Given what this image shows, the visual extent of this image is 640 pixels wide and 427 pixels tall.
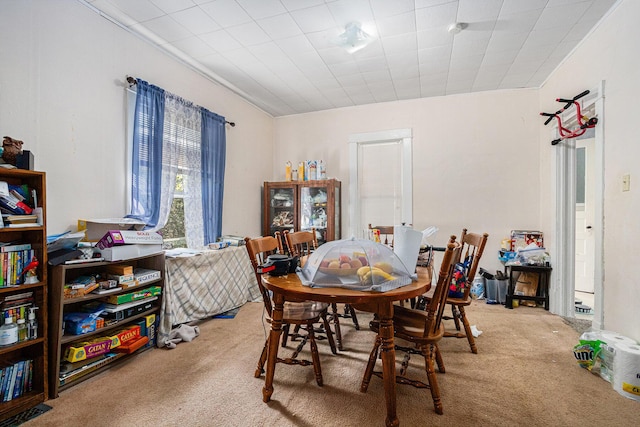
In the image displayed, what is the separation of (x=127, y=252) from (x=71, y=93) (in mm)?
1211

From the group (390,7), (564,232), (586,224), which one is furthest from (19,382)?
(586,224)

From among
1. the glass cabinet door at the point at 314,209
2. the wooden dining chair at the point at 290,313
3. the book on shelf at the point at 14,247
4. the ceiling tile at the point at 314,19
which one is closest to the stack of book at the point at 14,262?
the book on shelf at the point at 14,247

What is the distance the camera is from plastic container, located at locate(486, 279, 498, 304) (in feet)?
11.5

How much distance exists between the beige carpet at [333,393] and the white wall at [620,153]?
553mm

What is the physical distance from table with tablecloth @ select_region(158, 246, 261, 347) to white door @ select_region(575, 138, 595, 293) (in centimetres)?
450

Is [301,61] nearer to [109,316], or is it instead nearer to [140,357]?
[109,316]

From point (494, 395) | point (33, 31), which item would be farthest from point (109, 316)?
point (494, 395)

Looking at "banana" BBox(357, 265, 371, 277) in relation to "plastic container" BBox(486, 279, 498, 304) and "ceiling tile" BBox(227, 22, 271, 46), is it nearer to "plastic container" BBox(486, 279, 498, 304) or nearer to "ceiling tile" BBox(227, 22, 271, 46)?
"ceiling tile" BBox(227, 22, 271, 46)

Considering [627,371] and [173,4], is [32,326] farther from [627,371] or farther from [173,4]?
[627,371]

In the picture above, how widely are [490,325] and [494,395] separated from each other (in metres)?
1.23

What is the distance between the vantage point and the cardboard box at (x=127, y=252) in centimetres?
196

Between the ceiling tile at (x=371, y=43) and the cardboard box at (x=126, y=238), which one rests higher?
the ceiling tile at (x=371, y=43)

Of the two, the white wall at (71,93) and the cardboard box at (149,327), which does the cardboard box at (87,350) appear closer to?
the cardboard box at (149,327)

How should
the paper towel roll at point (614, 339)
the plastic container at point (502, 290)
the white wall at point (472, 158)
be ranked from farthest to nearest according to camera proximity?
the white wall at point (472, 158) < the plastic container at point (502, 290) < the paper towel roll at point (614, 339)
